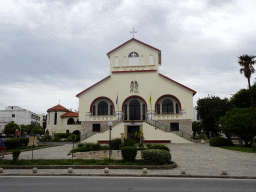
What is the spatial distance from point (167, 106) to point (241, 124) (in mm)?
10906

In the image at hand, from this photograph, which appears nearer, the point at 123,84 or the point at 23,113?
the point at 123,84

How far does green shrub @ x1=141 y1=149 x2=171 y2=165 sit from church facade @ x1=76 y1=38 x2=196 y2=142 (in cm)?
1738

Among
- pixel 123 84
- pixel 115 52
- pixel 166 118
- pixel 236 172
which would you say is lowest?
pixel 236 172

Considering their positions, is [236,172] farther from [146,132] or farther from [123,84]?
[123,84]

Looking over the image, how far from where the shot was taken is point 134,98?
107 feet

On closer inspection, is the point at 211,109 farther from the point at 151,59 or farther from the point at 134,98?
the point at 134,98

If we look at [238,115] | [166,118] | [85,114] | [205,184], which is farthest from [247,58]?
[85,114]

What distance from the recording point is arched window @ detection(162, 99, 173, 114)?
104ft

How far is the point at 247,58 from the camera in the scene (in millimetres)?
24406

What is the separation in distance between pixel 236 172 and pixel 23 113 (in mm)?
92207

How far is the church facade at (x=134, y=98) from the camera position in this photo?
101ft

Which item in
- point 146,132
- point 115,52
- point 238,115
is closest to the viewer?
point 238,115

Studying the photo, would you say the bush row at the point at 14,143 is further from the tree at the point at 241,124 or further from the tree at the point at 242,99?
the tree at the point at 242,99

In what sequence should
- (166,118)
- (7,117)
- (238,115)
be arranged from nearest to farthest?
(238,115), (166,118), (7,117)
